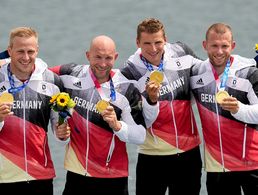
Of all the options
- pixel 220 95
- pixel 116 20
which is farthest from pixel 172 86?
pixel 116 20

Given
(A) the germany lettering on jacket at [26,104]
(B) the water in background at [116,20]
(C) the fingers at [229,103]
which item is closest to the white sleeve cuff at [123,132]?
(A) the germany lettering on jacket at [26,104]

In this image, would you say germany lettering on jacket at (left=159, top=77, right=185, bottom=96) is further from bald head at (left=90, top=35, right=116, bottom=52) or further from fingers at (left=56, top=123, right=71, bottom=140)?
fingers at (left=56, top=123, right=71, bottom=140)

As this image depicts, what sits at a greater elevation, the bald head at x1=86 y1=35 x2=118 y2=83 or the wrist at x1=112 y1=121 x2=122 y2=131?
the bald head at x1=86 y1=35 x2=118 y2=83

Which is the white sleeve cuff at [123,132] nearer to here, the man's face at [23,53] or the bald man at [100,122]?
the bald man at [100,122]

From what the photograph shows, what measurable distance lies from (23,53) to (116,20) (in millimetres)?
6424

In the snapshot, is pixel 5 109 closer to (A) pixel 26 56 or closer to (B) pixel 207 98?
(A) pixel 26 56

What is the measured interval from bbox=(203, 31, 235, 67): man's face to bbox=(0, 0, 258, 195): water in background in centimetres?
487

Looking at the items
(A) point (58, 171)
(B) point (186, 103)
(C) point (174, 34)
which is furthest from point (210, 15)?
(B) point (186, 103)

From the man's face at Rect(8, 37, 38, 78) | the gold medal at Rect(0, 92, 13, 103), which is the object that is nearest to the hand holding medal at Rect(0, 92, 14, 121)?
the gold medal at Rect(0, 92, 13, 103)

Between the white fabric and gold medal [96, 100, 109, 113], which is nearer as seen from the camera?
gold medal [96, 100, 109, 113]

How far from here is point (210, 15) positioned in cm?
1316

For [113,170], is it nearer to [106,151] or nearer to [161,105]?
[106,151]

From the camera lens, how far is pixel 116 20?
43.6 feet

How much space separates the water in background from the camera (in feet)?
41.1
